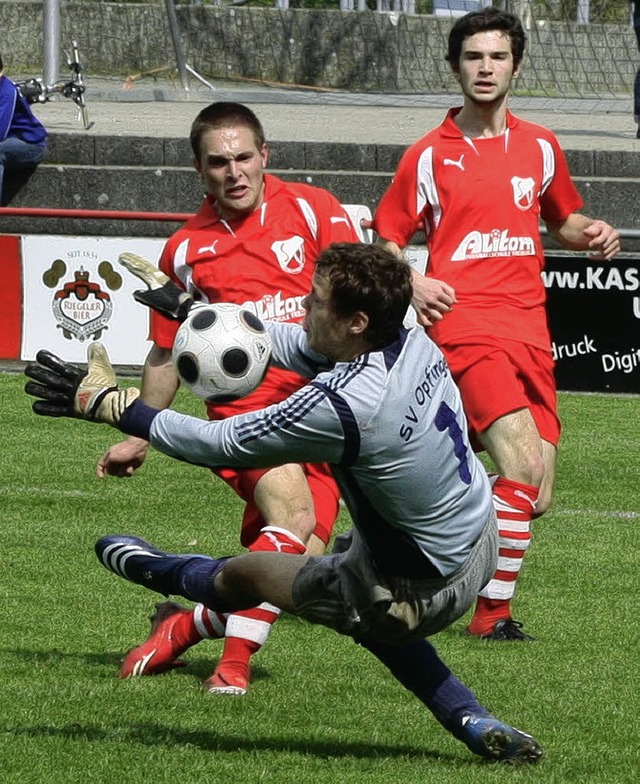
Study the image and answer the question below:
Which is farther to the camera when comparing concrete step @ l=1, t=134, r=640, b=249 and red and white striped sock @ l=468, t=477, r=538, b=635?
concrete step @ l=1, t=134, r=640, b=249

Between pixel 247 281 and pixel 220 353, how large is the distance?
140 centimetres

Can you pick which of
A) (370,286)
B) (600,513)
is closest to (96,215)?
(600,513)

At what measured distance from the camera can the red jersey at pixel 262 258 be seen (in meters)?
6.11

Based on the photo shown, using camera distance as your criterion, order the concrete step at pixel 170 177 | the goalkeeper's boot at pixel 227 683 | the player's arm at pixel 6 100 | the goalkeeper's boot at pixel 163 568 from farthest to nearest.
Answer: the concrete step at pixel 170 177, the player's arm at pixel 6 100, the goalkeeper's boot at pixel 227 683, the goalkeeper's boot at pixel 163 568

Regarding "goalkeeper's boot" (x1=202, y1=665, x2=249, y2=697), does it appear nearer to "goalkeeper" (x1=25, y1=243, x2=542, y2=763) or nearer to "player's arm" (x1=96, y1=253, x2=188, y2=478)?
"player's arm" (x1=96, y1=253, x2=188, y2=478)

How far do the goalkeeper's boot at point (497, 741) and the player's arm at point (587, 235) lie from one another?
2567 mm

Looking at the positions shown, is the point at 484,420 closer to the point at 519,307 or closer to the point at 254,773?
the point at 519,307

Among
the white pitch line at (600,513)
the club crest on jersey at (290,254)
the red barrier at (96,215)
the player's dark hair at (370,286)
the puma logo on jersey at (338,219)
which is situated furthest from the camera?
the red barrier at (96,215)

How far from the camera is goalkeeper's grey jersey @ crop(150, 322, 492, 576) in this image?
4340 millimetres

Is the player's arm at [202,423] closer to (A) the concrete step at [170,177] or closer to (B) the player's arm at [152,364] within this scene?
(B) the player's arm at [152,364]

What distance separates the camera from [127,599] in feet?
22.9

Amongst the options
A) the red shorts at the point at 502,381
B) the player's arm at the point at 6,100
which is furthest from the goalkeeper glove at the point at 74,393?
the player's arm at the point at 6,100


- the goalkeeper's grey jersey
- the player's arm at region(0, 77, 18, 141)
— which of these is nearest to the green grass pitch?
the goalkeeper's grey jersey

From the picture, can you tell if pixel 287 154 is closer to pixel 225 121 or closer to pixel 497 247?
pixel 497 247
